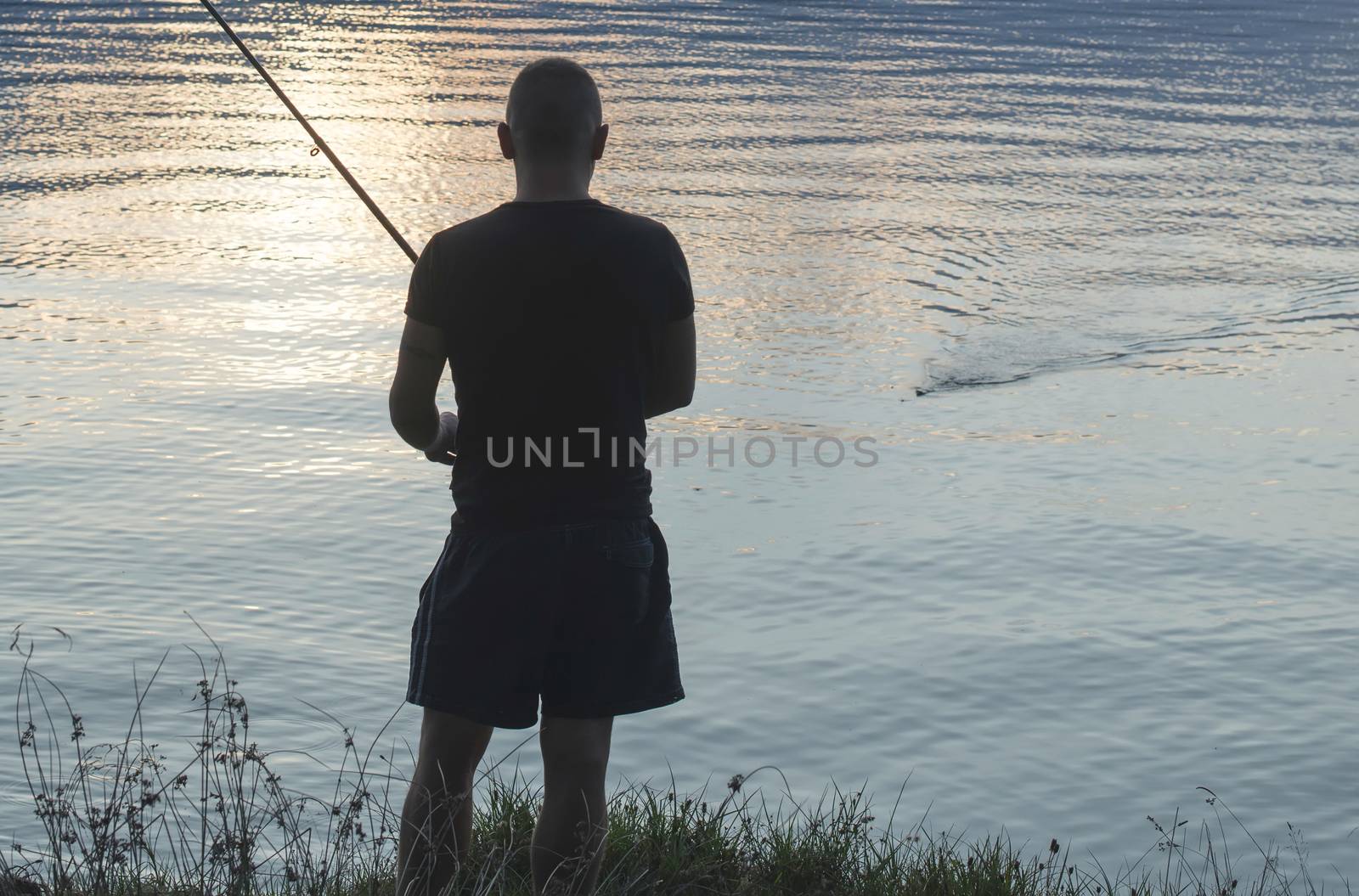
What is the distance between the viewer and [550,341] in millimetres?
3117

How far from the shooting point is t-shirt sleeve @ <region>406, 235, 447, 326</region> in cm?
310

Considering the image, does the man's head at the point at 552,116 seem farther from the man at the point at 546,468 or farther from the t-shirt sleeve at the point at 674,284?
the t-shirt sleeve at the point at 674,284

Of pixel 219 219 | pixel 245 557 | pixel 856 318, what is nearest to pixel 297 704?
pixel 245 557

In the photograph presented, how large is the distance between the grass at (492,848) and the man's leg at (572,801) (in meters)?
0.11

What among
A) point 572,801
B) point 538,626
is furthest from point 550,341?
point 572,801

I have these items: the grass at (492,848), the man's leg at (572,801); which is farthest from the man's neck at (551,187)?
the grass at (492,848)

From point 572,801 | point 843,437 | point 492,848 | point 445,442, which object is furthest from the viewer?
point 843,437

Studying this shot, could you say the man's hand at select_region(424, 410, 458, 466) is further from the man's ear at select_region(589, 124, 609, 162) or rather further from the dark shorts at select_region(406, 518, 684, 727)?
the man's ear at select_region(589, 124, 609, 162)

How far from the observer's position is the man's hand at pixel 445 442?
340 centimetres

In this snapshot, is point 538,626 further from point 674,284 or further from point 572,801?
point 674,284

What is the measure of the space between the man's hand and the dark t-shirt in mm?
187

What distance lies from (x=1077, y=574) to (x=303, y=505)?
3.14 meters

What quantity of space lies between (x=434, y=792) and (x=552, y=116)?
1.31 meters

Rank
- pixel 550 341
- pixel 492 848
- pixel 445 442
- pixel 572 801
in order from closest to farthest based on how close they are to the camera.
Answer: pixel 550 341, pixel 572 801, pixel 445 442, pixel 492 848
